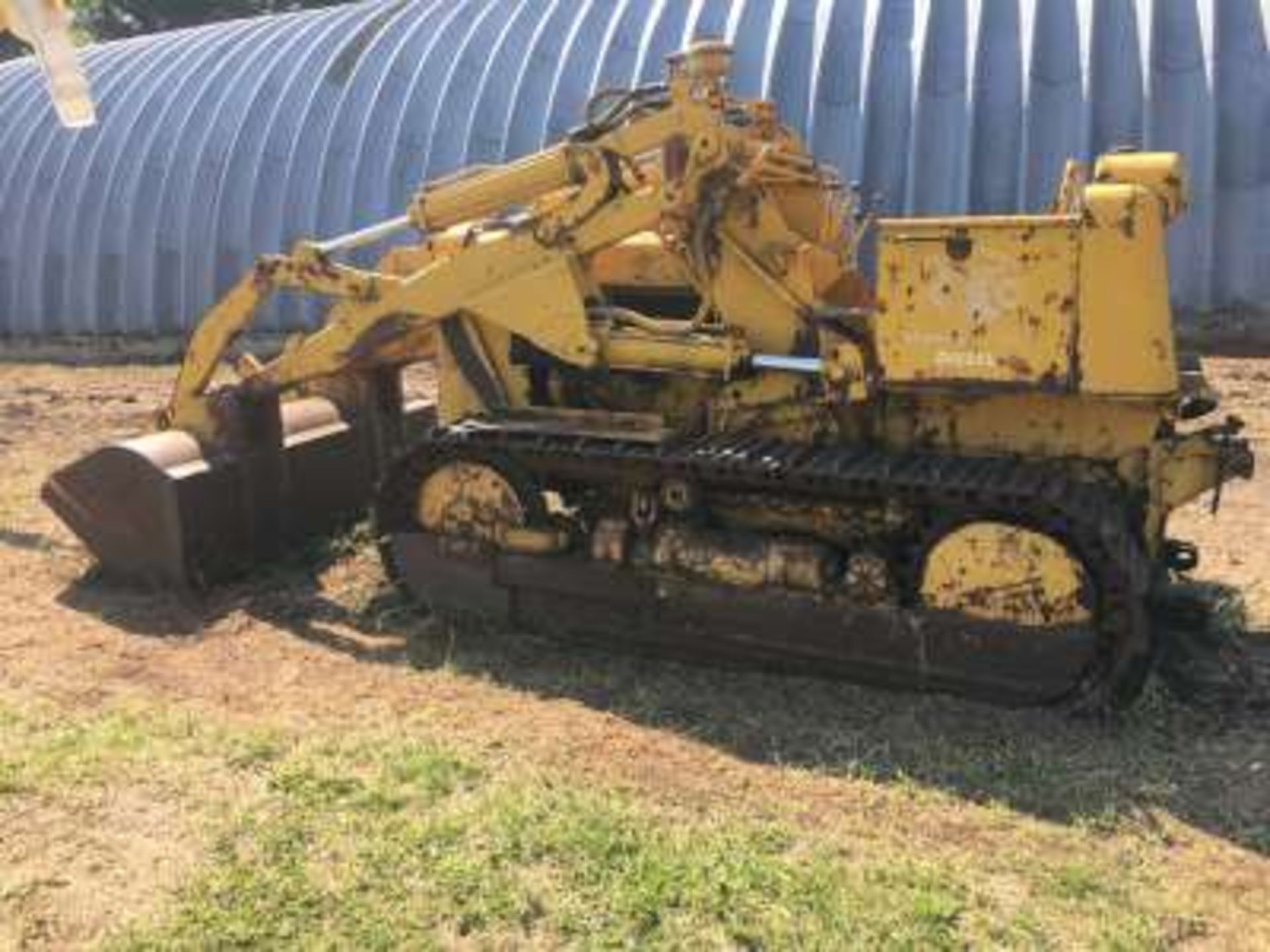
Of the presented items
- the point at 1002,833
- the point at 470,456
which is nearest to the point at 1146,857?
the point at 1002,833

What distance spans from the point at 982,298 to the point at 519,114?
35.0 feet

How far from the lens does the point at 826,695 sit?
654 centimetres

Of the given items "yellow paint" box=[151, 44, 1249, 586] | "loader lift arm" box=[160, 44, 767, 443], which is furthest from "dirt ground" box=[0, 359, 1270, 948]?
"loader lift arm" box=[160, 44, 767, 443]

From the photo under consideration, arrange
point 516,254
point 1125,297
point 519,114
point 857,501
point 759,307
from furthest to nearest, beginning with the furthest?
point 519,114, point 516,254, point 759,307, point 857,501, point 1125,297

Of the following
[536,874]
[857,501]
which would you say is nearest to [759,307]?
[857,501]

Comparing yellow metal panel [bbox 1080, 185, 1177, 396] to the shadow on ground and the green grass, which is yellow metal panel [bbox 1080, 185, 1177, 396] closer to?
the shadow on ground

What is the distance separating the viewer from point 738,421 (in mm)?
7117

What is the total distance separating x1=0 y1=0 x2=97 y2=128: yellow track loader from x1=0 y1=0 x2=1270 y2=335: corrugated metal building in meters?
6.47

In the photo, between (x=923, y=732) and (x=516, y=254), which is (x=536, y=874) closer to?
(x=923, y=732)

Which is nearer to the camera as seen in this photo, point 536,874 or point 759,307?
point 536,874

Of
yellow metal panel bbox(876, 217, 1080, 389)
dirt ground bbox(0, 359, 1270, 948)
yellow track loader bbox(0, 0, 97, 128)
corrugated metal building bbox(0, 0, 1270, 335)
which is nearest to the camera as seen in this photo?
dirt ground bbox(0, 359, 1270, 948)

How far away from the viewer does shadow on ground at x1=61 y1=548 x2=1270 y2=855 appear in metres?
5.51

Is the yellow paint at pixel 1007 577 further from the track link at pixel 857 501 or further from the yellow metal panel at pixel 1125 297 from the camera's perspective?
the yellow metal panel at pixel 1125 297

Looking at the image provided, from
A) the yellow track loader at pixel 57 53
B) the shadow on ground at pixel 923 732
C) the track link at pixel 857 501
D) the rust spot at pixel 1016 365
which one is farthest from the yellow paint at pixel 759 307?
the yellow track loader at pixel 57 53
